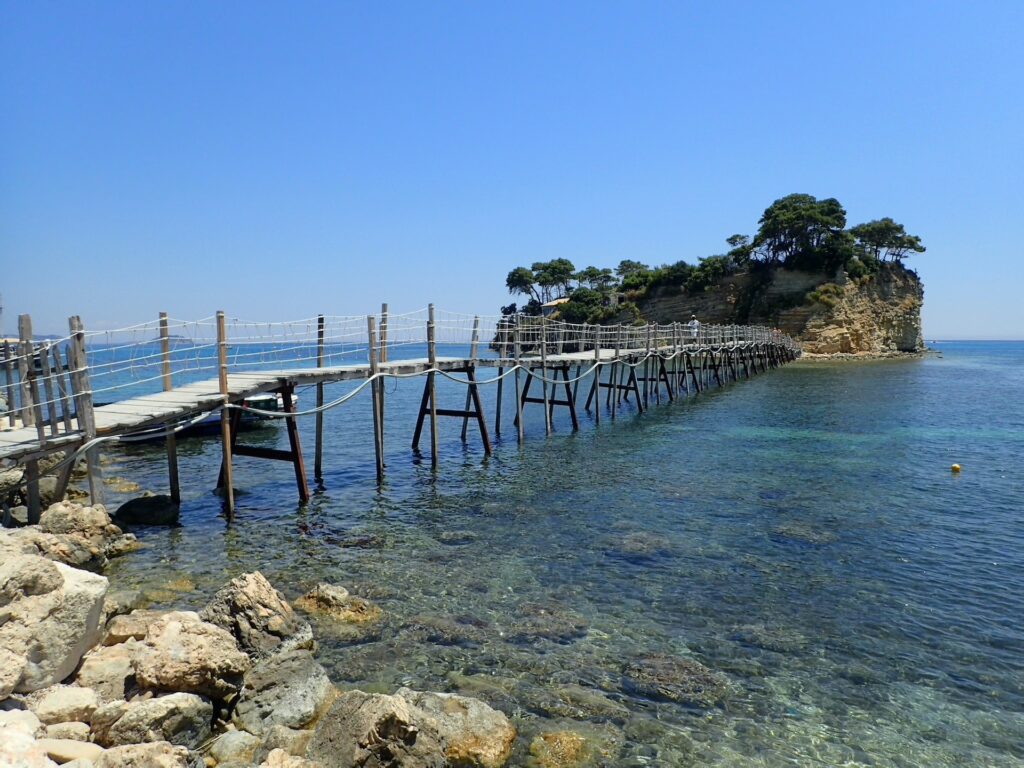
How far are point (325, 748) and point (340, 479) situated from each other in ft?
39.1

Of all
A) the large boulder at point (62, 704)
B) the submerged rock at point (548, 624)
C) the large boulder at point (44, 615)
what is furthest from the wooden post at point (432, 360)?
the large boulder at point (62, 704)

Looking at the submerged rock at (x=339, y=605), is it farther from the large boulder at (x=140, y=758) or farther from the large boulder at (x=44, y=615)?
the large boulder at (x=140, y=758)

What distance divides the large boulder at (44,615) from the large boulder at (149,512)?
23.4 feet

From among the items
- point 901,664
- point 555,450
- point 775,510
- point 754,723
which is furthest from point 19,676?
point 555,450

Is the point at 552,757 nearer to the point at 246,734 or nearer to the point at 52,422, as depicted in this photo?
the point at 246,734

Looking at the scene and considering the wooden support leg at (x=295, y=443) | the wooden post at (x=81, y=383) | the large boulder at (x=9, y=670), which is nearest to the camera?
the large boulder at (x=9, y=670)

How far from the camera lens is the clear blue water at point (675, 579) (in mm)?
6633

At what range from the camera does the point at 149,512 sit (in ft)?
41.9

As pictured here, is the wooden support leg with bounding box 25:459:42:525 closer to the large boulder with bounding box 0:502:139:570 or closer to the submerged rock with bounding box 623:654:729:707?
the large boulder with bounding box 0:502:139:570

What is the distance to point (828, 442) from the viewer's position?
71.7ft

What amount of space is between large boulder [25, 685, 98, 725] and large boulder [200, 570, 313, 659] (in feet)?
5.66

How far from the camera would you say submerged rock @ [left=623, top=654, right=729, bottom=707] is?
6.97m

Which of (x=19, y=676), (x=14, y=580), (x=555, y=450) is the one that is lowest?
(x=555, y=450)

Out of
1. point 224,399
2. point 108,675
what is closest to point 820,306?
point 224,399
